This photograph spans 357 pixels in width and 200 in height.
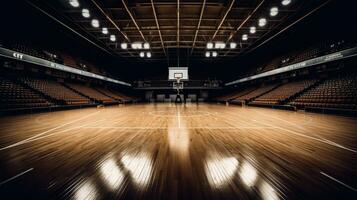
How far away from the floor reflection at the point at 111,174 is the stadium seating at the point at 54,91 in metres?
11.9

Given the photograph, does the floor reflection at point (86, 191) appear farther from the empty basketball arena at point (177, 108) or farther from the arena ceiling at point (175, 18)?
the arena ceiling at point (175, 18)

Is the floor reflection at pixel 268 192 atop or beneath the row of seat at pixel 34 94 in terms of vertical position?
beneath

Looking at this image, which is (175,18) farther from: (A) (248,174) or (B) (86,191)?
(B) (86,191)

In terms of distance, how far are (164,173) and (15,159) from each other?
8.21ft

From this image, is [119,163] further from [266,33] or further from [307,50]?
[307,50]

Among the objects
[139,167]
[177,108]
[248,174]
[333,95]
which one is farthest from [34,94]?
[333,95]

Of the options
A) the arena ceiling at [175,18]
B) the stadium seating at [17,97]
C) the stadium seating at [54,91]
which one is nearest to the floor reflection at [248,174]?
the arena ceiling at [175,18]

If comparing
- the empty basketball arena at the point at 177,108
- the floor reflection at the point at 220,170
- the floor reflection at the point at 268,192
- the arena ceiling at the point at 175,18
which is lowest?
the floor reflection at the point at 268,192

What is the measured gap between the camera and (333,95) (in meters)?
8.84

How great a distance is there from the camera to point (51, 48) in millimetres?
13453

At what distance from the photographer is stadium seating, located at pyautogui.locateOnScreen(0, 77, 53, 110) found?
8.14 m

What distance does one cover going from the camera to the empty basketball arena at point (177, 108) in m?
1.79

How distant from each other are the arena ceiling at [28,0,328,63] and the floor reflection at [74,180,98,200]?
969 centimetres

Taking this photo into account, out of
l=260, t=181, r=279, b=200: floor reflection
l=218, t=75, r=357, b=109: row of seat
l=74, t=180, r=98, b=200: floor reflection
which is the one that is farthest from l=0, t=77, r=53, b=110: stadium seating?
l=218, t=75, r=357, b=109: row of seat
